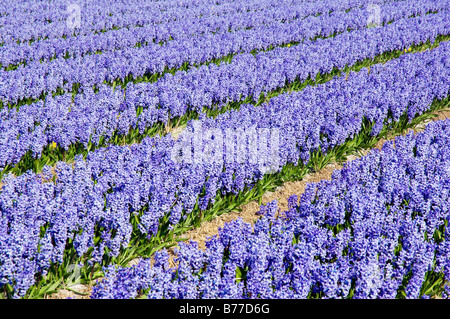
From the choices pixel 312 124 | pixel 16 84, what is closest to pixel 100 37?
pixel 16 84

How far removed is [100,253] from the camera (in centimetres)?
432

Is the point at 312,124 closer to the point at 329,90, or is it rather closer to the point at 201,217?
the point at 329,90

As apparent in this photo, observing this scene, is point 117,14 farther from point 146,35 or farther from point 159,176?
point 159,176

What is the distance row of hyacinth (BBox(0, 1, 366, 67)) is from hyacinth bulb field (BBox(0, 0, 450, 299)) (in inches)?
4.8

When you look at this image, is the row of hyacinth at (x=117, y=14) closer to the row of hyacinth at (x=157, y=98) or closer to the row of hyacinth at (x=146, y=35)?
the row of hyacinth at (x=146, y=35)

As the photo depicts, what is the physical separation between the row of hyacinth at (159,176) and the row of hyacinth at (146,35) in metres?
6.94

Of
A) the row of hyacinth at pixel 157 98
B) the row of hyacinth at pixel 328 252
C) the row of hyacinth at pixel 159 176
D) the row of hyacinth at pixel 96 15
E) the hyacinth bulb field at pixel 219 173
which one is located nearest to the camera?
the row of hyacinth at pixel 328 252

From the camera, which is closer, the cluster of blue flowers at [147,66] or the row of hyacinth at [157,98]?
the row of hyacinth at [157,98]

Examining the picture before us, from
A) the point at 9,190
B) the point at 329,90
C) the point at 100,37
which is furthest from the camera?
the point at 100,37

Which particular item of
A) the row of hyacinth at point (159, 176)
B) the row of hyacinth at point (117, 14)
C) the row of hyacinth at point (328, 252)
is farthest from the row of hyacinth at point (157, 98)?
the row of hyacinth at point (117, 14)

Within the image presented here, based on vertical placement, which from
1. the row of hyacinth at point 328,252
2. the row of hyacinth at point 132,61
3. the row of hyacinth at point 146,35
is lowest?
the row of hyacinth at point 328,252

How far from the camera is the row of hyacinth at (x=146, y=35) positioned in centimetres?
1198

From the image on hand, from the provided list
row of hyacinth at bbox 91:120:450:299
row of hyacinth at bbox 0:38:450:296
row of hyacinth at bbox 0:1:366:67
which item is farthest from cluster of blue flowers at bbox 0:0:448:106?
row of hyacinth at bbox 91:120:450:299

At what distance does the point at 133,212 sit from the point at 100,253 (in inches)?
30.0
